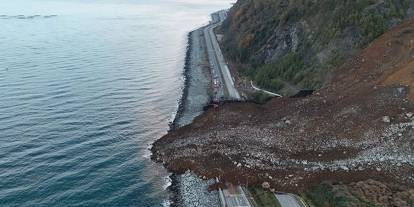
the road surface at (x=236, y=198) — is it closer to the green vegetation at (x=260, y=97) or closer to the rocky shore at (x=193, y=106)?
the rocky shore at (x=193, y=106)

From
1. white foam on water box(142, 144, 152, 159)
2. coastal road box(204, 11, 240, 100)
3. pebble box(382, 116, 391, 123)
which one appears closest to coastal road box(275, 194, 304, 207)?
pebble box(382, 116, 391, 123)

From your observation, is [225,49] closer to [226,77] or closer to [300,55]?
[226,77]

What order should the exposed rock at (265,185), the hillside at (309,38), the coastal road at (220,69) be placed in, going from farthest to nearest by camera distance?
the coastal road at (220,69), the hillside at (309,38), the exposed rock at (265,185)

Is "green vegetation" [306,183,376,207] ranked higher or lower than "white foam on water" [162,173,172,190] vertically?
lower

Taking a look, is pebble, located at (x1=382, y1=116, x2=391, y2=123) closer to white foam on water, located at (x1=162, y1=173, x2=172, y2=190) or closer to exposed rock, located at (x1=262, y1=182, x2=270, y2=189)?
exposed rock, located at (x1=262, y1=182, x2=270, y2=189)

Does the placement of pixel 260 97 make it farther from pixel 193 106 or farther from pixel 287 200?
pixel 287 200

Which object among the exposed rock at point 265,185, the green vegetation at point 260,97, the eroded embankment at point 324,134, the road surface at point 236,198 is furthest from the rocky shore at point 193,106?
the green vegetation at point 260,97

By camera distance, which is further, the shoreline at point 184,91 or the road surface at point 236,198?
the shoreline at point 184,91

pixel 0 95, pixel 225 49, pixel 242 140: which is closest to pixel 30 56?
pixel 0 95
